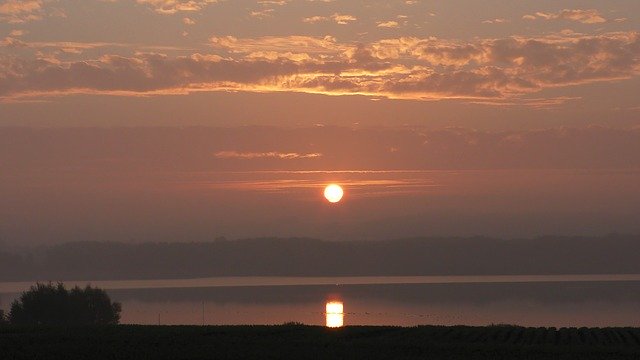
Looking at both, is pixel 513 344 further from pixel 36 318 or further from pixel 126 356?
pixel 36 318

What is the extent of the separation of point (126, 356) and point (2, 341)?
38.7 feet

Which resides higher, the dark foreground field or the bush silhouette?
the bush silhouette

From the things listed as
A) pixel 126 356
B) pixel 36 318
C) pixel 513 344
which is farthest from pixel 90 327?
pixel 36 318

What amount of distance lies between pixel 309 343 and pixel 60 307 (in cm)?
7117

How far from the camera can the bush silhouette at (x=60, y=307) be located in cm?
11431

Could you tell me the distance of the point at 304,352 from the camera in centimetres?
4834

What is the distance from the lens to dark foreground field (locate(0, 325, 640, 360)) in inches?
1857

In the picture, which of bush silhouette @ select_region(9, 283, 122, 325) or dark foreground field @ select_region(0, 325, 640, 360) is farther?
bush silhouette @ select_region(9, 283, 122, 325)

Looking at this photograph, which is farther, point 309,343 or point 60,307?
point 60,307

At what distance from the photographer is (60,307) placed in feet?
384

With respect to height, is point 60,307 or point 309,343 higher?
point 60,307

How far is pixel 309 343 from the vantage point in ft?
176

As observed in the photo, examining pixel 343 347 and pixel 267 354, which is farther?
pixel 343 347

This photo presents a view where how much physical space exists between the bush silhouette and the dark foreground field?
52.1 meters
